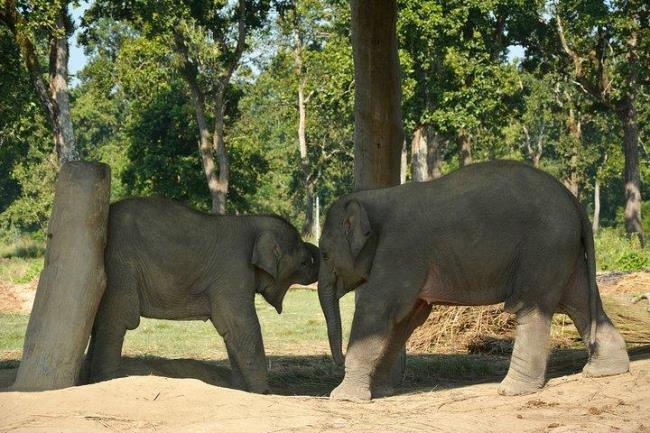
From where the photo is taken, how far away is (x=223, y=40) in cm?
4388

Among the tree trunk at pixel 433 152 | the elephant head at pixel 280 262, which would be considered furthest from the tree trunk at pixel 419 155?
the elephant head at pixel 280 262

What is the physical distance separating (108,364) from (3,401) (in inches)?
97.3

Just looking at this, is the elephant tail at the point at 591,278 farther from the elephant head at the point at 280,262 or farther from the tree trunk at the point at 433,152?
the tree trunk at the point at 433,152

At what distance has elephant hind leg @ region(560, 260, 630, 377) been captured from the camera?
35.3ft

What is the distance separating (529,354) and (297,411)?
2.57m

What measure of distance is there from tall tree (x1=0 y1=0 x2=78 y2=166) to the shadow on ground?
1525 centimetres

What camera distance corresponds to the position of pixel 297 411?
898 centimetres

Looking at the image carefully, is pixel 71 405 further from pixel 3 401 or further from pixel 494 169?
pixel 494 169

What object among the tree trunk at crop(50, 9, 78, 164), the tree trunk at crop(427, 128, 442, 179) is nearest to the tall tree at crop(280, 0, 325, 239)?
the tree trunk at crop(427, 128, 442, 179)

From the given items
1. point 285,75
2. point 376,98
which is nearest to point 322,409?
point 376,98

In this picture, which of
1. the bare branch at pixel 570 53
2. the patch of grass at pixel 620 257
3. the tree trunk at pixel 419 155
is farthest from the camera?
the tree trunk at pixel 419 155

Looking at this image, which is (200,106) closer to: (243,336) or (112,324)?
(243,336)

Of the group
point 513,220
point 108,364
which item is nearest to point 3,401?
point 108,364

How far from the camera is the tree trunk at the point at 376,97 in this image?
12.7 meters
